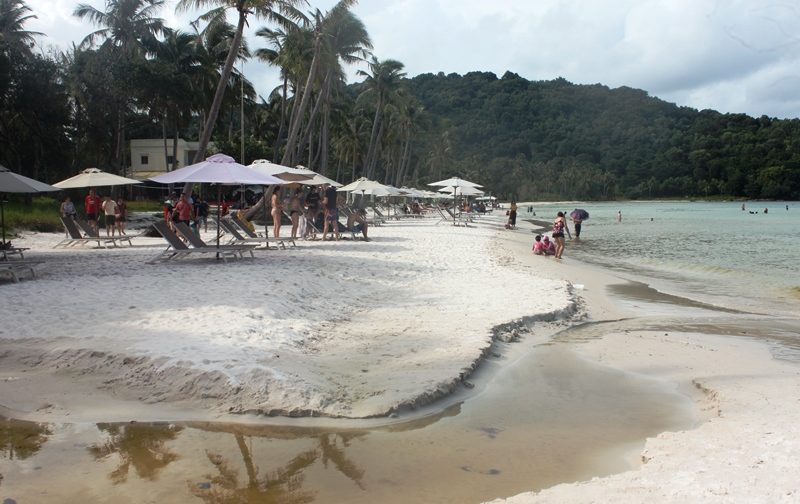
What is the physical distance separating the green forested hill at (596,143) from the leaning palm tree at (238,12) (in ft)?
232

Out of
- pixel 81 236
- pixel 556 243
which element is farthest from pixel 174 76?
pixel 556 243

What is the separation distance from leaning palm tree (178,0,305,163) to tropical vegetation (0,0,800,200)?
0.27ft

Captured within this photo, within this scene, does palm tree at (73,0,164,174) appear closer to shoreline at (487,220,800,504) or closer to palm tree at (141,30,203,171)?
palm tree at (141,30,203,171)

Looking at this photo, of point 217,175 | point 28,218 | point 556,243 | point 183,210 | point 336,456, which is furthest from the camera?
point 28,218

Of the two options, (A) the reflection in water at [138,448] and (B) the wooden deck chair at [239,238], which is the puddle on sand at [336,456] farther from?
(B) the wooden deck chair at [239,238]

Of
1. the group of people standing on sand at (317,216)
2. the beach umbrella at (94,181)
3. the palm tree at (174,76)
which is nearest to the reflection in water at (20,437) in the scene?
the beach umbrella at (94,181)

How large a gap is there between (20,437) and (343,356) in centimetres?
266

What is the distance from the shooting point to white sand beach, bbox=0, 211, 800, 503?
12.5ft

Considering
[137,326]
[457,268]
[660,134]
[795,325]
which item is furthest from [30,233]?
[660,134]

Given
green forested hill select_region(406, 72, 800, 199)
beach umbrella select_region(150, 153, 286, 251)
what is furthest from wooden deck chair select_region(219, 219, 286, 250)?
green forested hill select_region(406, 72, 800, 199)

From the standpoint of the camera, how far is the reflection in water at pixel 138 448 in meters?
3.68

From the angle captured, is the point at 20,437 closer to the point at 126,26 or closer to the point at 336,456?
the point at 336,456

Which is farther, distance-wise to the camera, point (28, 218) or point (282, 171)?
point (28, 218)

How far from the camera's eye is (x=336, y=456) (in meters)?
3.94
